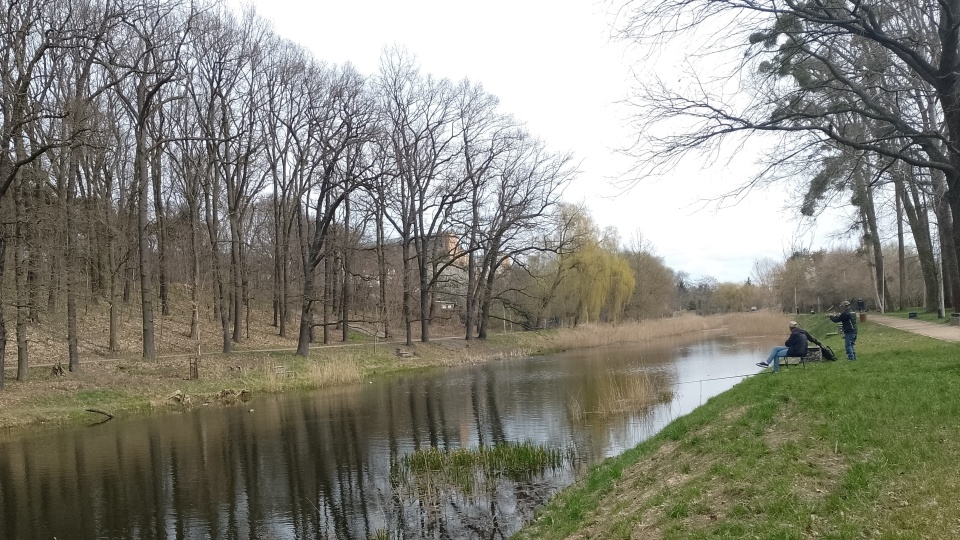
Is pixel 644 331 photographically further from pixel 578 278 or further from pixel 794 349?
pixel 794 349

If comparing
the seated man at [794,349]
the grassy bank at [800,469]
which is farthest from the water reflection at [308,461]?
the seated man at [794,349]

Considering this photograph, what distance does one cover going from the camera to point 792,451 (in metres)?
6.71

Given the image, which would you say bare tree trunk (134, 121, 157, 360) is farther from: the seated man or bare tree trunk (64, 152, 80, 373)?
the seated man

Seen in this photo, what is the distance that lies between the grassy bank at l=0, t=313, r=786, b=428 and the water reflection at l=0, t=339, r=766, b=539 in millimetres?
1336

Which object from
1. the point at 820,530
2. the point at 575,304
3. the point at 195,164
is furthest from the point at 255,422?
the point at 575,304

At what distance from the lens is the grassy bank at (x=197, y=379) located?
17922 mm

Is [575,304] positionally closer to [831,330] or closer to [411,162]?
[411,162]

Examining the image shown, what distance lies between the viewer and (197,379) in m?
22.0

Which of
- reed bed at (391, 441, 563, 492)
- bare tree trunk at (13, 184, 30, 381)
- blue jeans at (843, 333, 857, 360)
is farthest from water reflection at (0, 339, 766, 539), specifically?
bare tree trunk at (13, 184, 30, 381)

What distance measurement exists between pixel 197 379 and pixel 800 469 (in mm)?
20199

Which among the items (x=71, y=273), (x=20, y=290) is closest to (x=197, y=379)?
(x=71, y=273)

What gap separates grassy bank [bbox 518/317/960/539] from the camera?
4980 mm

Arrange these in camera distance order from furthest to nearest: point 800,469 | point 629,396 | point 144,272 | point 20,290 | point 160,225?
point 160,225
point 144,272
point 20,290
point 629,396
point 800,469

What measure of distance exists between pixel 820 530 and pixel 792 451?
2.00 metres
